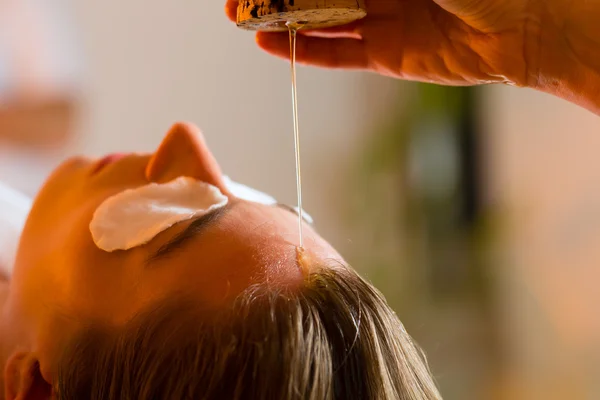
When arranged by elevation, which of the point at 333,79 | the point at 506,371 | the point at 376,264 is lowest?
the point at 506,371

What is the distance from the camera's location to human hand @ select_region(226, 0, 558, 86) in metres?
0.78

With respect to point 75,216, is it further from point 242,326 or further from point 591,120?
point 591,120

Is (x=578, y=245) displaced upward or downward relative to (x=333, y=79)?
downward

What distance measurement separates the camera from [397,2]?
87 centimetres

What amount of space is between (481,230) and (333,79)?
0.69 metres

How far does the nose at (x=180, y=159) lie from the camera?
2.49 ft

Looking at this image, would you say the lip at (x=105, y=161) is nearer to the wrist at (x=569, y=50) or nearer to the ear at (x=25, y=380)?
the ear at (x=25, y=380)

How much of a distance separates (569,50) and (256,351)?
53cm

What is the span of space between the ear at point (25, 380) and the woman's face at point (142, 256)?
3 cm

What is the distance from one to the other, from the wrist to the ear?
71cm

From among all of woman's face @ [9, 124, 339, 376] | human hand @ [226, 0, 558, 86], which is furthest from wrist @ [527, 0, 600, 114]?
woman's face @ [9, 124, 339, 376]

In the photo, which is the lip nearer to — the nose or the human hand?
the nose

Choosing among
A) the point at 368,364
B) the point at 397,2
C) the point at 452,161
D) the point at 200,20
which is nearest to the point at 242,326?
the point at 368,364

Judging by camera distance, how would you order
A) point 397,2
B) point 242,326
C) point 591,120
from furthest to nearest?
1. point 591,120
2. point 397,2
3. point 242,326
